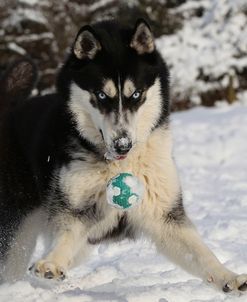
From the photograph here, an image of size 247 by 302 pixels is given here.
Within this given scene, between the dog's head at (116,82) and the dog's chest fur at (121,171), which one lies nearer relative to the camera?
the dog's head at (116,82)

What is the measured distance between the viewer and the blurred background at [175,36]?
45.2 ft

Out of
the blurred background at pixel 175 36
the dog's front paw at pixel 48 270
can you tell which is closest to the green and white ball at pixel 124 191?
the dog's front paw at pixel 48 270

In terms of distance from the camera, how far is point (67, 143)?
427cm

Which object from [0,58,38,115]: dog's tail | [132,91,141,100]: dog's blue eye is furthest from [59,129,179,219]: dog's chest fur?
[0,58,38,115]: dog's tail

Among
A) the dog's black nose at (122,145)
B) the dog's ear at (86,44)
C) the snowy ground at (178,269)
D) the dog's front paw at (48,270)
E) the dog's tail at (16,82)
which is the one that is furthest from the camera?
the dog's tail at (16,82)

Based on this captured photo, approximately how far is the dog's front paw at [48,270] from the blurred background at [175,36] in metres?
10.2

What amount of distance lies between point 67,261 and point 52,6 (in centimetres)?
1135

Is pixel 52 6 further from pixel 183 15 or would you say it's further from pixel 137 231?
pixel 137 231

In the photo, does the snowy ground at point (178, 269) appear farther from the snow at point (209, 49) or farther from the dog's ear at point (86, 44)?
the snow at point (209, 49)

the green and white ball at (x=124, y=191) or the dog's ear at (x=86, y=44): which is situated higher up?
the dog's ear at (x=86, y=44)

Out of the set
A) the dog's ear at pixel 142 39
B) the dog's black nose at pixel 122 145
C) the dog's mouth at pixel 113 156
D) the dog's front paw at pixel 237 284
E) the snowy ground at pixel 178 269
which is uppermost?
the dog's ear at pixel 142 39

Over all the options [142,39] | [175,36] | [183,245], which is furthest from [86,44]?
[175,36]

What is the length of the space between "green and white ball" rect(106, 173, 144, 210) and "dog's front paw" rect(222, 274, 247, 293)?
2.42 feet

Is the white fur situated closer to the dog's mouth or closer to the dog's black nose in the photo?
the dog's mouth
